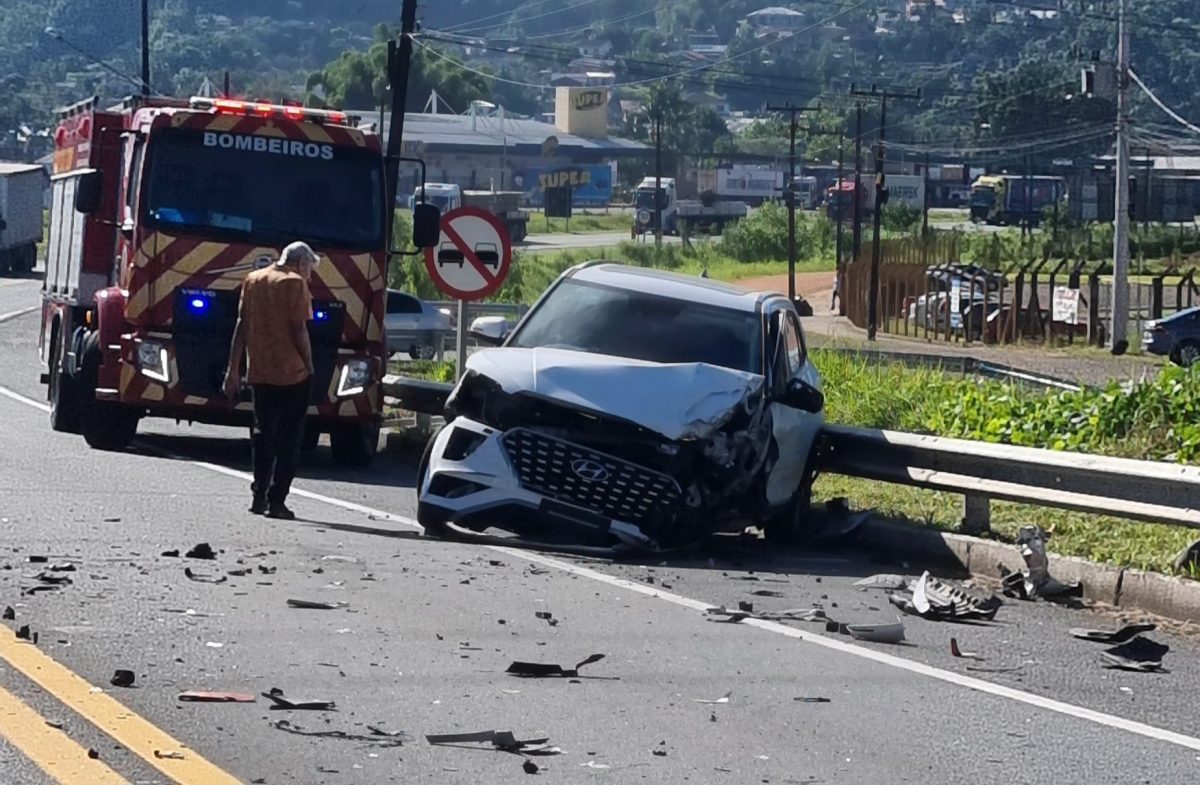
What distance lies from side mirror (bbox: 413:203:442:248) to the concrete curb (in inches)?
221

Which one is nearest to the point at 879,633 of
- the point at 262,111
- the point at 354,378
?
the point at 354,378

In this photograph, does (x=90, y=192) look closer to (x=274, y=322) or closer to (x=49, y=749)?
(x=274, y=322)

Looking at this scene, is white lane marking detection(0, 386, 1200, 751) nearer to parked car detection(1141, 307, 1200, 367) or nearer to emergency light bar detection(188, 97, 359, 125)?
emergency light bar detection(188, 97, 359, 125)

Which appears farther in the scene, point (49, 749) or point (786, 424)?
point (786, 424)

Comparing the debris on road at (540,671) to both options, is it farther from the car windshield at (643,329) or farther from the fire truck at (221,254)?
the fire truck at (221,254)

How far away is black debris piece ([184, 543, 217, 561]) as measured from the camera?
408 inches

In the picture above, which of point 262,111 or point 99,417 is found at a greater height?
point 262,111

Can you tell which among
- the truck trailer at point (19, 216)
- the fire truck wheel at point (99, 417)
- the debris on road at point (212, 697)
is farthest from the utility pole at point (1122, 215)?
the debris on road at point (212, 697)

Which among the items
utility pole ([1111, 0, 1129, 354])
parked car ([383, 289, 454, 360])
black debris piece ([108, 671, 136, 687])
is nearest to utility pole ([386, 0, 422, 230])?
parked car ([383, 289, 454, 360])

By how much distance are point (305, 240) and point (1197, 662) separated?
9.09 metres

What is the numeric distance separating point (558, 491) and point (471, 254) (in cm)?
659

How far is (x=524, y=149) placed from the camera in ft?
428

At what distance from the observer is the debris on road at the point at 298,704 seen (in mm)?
7027

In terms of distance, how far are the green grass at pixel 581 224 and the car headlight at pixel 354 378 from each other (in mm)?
97207
